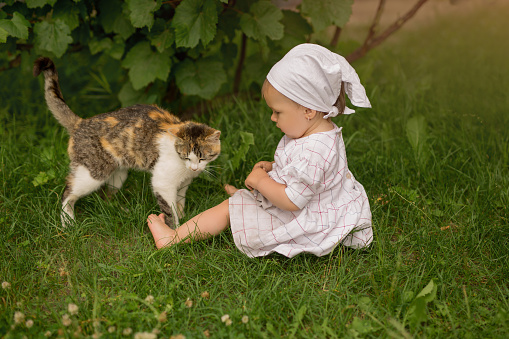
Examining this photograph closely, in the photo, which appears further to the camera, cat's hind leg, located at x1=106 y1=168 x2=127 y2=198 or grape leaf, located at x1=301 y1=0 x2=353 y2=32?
grape leaf, located at x1=301 y1=0 x2=353 y2=32

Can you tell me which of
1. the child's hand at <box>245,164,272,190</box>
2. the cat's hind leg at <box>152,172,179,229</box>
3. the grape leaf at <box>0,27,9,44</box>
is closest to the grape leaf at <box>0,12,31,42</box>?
the grape leaf at <box>0,27,9,44</box>

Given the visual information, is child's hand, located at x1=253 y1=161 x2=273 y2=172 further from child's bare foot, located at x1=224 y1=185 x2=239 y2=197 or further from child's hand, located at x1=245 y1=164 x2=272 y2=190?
child's bare foot, located at x1=224 y1=185 x2=239 y2=197

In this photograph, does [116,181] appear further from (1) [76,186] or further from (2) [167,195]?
(2) [167,195]

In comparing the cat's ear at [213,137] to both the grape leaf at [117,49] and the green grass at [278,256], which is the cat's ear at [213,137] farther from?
the grape leaf at [117,49]

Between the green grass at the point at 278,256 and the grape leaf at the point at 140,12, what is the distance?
112cm

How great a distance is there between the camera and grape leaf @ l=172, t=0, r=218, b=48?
313cm

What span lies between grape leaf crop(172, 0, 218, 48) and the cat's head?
72 cm

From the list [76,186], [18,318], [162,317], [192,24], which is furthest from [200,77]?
[18,318]

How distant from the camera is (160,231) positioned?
2.76m

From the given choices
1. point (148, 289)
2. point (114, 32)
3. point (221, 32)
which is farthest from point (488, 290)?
point (114, 32)

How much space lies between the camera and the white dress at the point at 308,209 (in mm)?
2398

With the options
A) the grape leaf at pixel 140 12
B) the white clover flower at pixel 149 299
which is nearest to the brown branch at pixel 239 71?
the grape leaf at pixel 140 12

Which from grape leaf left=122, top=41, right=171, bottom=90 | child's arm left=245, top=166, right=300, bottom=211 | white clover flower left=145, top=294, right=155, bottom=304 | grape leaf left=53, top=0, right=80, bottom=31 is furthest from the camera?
grape leaf left=122, top=41, right=171, bottom=90

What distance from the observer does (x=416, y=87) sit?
4.84 m
